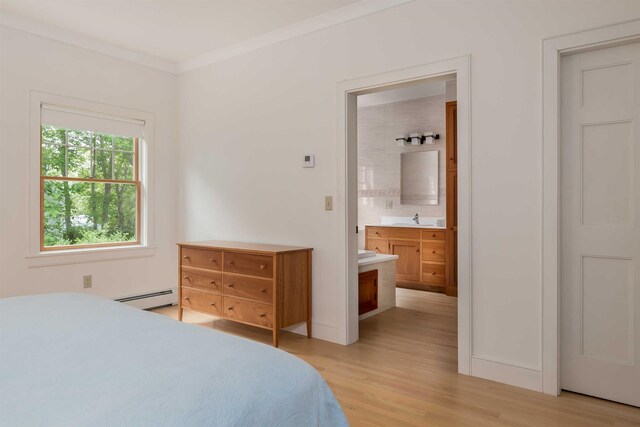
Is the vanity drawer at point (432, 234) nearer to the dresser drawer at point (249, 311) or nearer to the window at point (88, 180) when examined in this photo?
the dresser drawer at point (249, 311)

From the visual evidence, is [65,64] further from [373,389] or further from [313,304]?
[373,389]

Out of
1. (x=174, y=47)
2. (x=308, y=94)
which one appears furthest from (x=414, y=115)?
(x=174, y=47)

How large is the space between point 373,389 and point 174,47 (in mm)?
3644

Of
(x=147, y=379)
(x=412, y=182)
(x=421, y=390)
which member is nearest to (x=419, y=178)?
(x=412, y=182)

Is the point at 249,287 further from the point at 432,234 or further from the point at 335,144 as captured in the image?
the point at 432,234

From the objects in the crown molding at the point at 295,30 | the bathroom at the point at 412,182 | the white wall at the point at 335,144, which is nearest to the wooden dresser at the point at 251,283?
the white wall at the point at 335,144

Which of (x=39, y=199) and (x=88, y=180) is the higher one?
(x=88, y=180)

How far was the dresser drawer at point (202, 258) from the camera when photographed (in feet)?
12.1

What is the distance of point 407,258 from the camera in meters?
5.91

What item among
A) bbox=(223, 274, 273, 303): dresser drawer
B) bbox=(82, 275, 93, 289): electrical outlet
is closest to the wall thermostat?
bbox=(223, 274, 273, 303): dresser drawer

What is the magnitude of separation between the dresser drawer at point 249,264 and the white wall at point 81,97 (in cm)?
142

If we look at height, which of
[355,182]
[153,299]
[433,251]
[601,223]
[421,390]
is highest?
[355,182]

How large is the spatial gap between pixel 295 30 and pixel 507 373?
10.2ft

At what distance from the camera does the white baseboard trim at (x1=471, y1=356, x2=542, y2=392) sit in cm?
257
